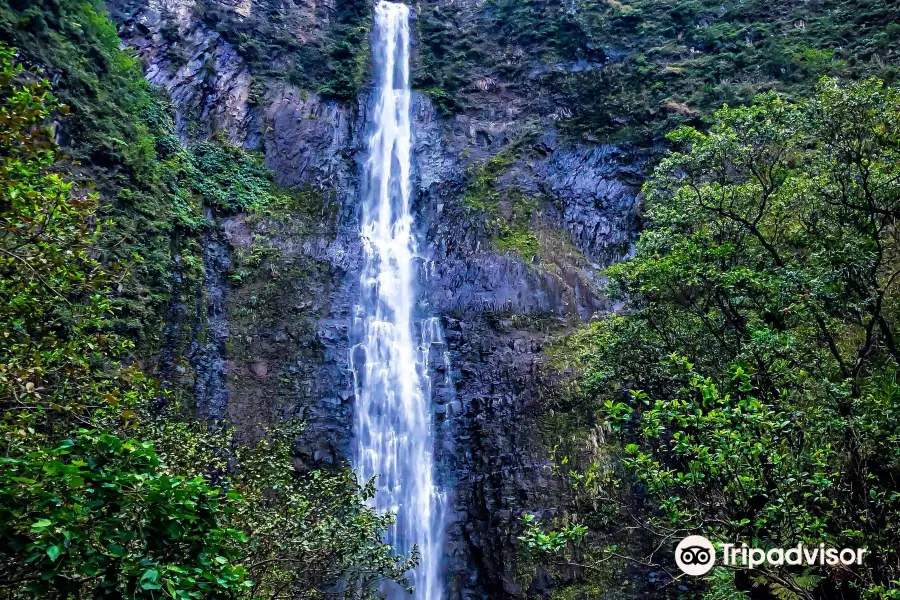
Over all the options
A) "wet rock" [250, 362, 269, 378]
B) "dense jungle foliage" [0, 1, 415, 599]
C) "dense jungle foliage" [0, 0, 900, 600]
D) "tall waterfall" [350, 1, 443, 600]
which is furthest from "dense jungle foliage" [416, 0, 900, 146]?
"wet rock" [250, 362, 269, 378]

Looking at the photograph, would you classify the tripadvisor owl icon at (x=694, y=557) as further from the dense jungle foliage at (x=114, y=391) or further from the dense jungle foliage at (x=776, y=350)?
the dense jungle foliage at (x=114, y=391)

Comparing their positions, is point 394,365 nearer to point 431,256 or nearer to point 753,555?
point 431,256

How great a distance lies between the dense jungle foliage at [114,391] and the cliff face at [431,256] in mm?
1611

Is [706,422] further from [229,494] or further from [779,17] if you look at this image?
[779,17]

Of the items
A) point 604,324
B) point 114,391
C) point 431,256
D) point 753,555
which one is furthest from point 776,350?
point 431,256

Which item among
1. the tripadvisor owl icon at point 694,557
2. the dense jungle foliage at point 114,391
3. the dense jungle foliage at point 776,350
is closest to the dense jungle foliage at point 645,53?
the dense jungle foliage at point 114,391

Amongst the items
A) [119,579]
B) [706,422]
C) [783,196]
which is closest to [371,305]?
[783,196]

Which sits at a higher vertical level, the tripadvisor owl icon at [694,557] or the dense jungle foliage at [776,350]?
the dense jungle foliage at [776,350]

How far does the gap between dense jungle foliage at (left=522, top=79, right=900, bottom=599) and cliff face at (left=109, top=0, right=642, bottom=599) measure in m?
7.70

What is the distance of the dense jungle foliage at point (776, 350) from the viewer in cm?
584

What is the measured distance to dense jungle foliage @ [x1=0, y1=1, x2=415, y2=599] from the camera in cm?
354

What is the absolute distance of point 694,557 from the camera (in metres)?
6.38

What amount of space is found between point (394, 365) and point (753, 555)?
14.9 metres

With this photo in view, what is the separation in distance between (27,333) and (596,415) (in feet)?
49.0
